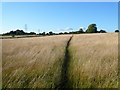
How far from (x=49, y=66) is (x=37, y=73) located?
3.70ft

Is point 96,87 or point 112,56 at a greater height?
point 112,56

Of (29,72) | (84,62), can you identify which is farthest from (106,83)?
(29,72)

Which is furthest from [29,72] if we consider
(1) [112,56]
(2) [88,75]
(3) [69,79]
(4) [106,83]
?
(1) [112,56]

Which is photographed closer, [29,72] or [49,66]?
[29,72]

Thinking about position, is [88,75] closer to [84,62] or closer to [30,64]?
[84,62]

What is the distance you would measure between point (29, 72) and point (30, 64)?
1.21 metres

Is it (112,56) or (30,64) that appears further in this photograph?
(112,56)

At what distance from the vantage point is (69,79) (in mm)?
8703

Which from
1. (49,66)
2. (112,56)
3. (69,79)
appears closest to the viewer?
(69,79)

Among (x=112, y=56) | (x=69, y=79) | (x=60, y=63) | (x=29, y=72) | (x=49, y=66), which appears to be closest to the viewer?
(x=69, y=79)

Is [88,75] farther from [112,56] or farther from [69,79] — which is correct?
[112,56]

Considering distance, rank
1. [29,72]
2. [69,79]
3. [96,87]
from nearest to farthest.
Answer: [96,87] < [69,79] < [29,72]

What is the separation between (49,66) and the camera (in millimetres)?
10203

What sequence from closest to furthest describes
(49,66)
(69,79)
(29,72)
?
(69,79) → (29,72) → (49,66)
